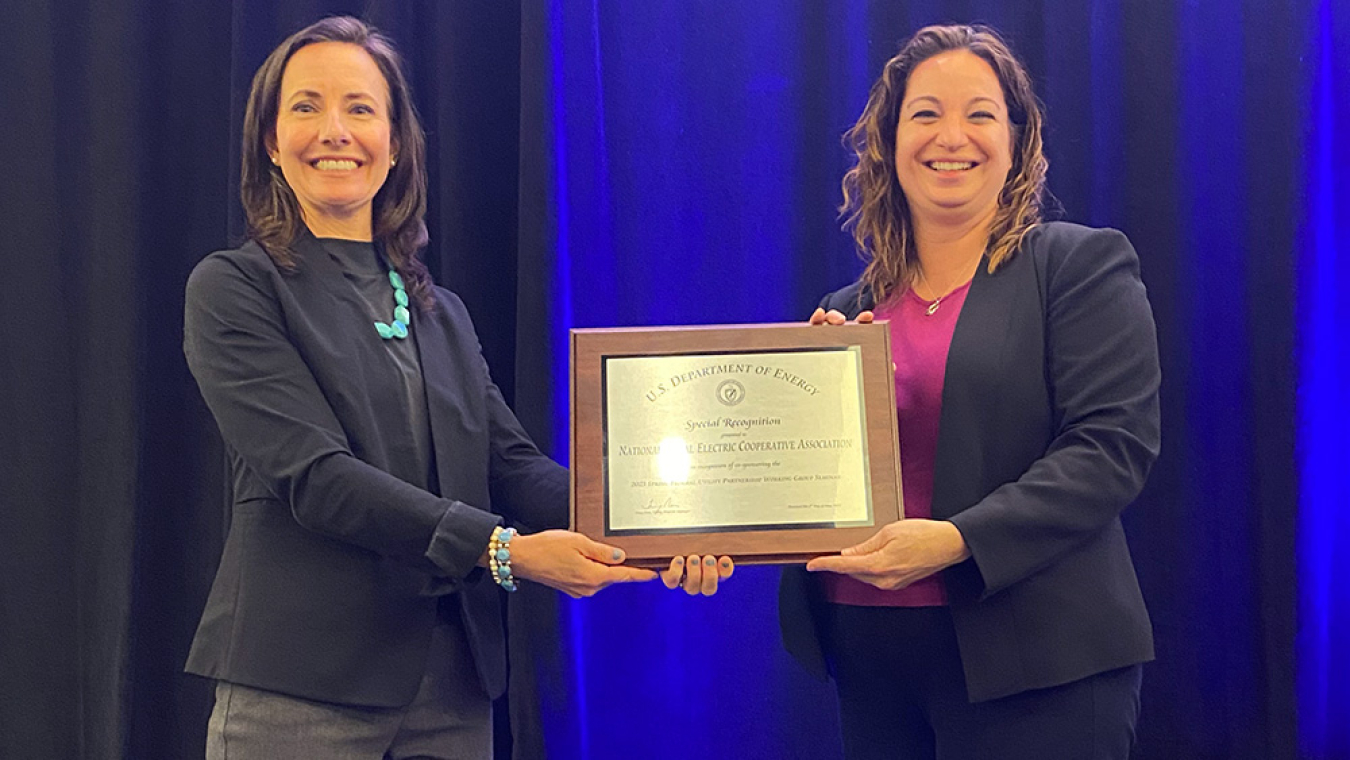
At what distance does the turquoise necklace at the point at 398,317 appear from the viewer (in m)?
1.73

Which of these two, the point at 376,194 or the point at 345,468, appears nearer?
the point at 345,468

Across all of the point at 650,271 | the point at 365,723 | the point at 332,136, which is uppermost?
the point at 332,136

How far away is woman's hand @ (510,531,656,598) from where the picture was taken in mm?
1618

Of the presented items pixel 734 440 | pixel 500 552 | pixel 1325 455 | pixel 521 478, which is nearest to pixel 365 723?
pixel 500 552

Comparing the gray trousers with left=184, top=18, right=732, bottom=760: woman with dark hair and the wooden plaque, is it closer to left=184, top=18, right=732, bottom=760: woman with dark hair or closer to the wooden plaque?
left=184, top=18, right=732, bottom=760: woman with dark hair

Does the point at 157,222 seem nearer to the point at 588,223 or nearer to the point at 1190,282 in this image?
the point at 588,223

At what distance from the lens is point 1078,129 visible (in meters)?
2.39

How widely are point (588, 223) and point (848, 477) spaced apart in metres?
1.04

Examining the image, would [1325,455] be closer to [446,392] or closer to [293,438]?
[446,392]

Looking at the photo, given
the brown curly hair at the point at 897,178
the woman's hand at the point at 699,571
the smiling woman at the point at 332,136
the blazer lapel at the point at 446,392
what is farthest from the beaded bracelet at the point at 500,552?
the brown curly hair at the point at 897,178

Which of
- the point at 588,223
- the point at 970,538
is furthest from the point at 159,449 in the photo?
the point at 970,538

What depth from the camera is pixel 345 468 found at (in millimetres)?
1569

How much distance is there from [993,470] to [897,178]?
0.54m

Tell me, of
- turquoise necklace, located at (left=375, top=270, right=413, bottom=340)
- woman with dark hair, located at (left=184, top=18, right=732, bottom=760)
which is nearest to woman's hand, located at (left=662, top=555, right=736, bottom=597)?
woman with dark hair, located at (left=184, top=18, right=732, bottom=760)
